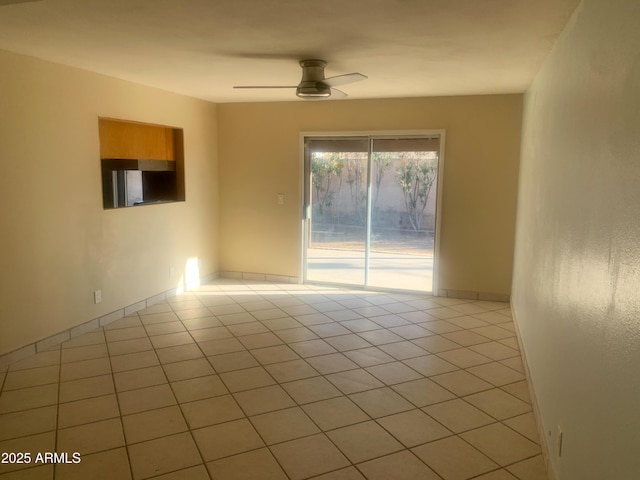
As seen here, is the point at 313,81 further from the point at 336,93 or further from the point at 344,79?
the point at 336,93

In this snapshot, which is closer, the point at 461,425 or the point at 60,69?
the point at 461,425

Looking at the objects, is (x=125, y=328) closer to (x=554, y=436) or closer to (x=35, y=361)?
(x=35, y=361)

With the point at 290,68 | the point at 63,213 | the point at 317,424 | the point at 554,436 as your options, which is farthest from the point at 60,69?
the point at 554,436

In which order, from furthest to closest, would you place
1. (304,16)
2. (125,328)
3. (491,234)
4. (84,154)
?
(491,234)
(125,328)
(84,154)
(304,16)

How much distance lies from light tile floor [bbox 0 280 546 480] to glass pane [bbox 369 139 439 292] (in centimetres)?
120

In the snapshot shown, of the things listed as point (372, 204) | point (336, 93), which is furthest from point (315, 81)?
point (372, 204)

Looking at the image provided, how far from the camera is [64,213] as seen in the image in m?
3.88

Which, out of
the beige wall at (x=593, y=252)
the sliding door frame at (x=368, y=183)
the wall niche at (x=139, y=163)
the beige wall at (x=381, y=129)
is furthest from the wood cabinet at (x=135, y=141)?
the beige wall at (x=593, y=252)

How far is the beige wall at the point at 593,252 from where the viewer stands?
52.2 inches

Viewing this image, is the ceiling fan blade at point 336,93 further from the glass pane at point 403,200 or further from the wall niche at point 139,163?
the wall niche at point 139,163

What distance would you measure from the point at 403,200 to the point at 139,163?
297 cm

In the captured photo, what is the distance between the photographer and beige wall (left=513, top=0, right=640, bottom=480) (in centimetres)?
133

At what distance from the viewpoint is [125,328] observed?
4.35 meters

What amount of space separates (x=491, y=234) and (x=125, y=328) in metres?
3.94
